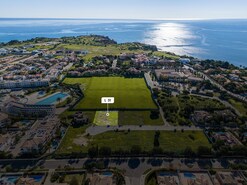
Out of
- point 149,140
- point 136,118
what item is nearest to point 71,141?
point 149,140

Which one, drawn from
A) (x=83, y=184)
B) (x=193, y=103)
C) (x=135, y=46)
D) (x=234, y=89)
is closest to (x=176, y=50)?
(x=135, y=46)

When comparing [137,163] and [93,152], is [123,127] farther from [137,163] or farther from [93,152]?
[137,163]

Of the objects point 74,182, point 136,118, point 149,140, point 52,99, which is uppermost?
point 74,182

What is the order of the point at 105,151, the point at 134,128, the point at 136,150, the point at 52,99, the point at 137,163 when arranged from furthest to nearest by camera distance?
the point at 52,99, the point at 134,128, the point at 136,150, the point at 105,151, the point at 137,163

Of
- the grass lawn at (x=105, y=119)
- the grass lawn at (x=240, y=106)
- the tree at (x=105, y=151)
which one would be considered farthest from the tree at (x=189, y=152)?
the grass lawn at (x=240, y=106)

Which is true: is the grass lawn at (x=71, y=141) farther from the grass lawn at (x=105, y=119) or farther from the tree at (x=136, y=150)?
the tree at (x=136, y=150)
